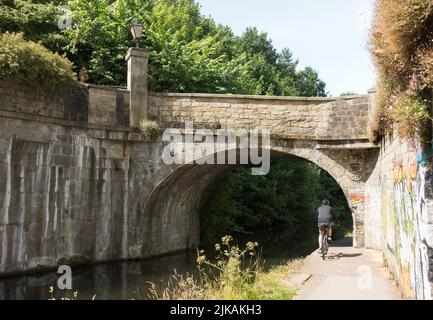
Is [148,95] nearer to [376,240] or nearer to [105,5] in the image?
[105,5]

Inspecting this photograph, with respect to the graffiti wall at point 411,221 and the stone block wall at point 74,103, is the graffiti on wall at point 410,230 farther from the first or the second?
the stone block wall at point 74,103

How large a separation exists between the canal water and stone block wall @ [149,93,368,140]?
3735mm

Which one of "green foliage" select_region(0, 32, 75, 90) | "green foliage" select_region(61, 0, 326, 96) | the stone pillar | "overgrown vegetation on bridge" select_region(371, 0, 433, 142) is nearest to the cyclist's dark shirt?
the stone pillar

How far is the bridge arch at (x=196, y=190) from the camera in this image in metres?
12.4

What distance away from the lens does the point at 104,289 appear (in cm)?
1018

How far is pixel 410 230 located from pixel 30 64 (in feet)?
28.6

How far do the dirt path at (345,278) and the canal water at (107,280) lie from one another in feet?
8.99

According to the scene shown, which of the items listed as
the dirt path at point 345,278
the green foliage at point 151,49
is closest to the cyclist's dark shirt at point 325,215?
the dirt path at point 345,278

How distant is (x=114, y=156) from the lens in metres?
13.3

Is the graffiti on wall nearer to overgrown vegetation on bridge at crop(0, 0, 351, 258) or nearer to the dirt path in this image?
the dirt path

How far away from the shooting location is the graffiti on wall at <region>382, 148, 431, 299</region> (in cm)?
491

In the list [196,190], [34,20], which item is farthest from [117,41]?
[196,190]

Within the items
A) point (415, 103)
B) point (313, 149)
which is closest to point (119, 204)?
point (313, 149)

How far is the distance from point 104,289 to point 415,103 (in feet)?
25.1
